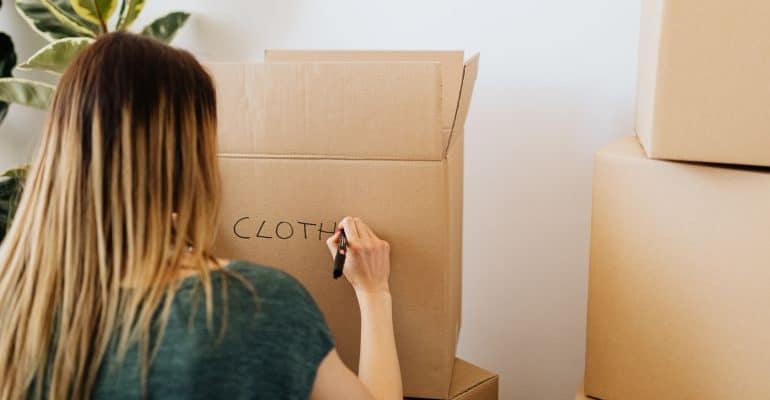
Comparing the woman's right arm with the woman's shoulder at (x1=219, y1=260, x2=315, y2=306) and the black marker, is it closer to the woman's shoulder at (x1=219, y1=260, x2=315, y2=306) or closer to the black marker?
the black marker

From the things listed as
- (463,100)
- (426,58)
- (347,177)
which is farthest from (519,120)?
(347,177)

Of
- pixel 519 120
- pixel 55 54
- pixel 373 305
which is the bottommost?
pixel 373 305

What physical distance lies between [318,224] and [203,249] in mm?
266

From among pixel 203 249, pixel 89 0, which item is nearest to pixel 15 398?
pixel 203 249

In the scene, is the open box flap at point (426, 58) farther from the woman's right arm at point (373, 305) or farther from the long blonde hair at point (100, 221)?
the long blonde hair at point (100, 221)

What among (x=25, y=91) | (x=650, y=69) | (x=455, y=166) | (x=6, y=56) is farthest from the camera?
(x=6, y=56)

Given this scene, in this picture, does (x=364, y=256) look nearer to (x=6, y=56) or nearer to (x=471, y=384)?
(x=471, y=384)

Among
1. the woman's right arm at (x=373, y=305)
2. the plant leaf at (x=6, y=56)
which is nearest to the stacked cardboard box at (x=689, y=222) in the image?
the woman's right arm at (x=373, y=305)

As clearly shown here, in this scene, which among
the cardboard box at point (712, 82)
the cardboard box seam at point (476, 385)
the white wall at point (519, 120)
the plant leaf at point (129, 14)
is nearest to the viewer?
the cardboard box at point (712, 82)

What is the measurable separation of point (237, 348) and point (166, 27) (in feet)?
3.25

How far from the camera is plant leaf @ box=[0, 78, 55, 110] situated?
1432mm

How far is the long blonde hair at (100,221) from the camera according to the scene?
667 millimetres

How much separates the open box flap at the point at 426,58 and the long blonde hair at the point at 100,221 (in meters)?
0.47

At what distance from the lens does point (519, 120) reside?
1375 mm
